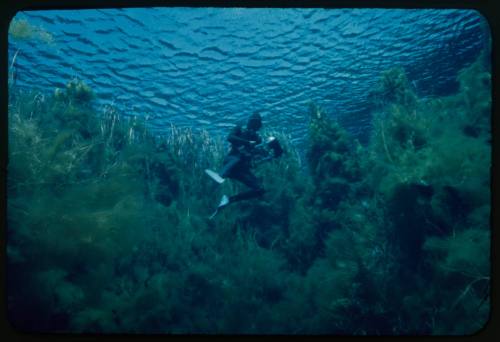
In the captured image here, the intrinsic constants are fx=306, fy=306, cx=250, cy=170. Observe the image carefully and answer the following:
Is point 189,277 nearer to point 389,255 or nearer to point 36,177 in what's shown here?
point 36,177

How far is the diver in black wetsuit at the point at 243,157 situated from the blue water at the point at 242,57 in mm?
2197

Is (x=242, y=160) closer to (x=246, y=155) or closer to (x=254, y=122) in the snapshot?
(x=246, y=155)

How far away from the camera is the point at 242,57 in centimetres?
894

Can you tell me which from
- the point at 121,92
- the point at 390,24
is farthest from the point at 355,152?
the point at 121,92

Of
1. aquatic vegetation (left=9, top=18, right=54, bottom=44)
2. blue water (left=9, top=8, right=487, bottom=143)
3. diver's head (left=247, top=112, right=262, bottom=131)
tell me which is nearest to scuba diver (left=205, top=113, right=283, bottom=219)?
diver's head (left=247, top=112, right=262, bottom=131)

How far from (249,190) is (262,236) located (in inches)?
58.2

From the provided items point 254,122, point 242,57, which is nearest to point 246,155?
point 254,122

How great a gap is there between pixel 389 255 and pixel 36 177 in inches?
242

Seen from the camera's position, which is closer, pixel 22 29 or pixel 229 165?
pixel 22 29

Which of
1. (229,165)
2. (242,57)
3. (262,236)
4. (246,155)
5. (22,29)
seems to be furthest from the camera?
(242,57)

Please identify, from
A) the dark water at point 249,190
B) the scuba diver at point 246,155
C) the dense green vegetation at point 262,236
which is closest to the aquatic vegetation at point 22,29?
the dark water at point 249,190

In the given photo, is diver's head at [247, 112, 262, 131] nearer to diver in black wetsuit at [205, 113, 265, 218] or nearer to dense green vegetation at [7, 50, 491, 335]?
diver in black wetsuit at [205, 113, 265, 218]

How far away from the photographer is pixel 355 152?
7.00m

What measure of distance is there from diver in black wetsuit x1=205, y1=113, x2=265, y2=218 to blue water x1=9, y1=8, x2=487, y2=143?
2197mm
